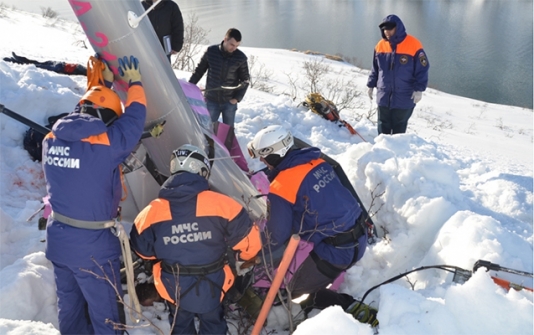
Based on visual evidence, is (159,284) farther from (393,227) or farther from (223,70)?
(223,70)

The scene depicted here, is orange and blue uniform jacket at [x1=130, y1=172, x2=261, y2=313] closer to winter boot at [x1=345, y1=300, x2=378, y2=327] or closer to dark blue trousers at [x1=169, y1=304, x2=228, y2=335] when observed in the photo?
dark blue trousers at [x1=169, y1=304, x2=228, y2=335]

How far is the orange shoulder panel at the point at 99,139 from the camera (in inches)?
112

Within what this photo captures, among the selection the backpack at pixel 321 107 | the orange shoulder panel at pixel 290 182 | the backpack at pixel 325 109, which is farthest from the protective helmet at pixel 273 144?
the backpack at pixel 321 107

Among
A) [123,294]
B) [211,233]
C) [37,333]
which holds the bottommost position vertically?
[123,294]

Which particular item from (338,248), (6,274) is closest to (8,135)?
(6,274)

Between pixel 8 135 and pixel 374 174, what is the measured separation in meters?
4.08

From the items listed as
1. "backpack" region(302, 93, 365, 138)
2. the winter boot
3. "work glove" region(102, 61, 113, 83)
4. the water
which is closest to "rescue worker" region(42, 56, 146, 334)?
"work glove" region(102, 61, 113, 83)

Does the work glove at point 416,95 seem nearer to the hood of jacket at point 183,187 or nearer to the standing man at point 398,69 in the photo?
the standing man at point 398,69

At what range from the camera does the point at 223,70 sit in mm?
5809

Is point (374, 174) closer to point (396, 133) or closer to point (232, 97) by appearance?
point (396, 133)

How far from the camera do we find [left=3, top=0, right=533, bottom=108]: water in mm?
26922

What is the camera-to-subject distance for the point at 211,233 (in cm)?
301

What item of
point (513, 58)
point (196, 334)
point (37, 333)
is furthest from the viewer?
point (513, 58)

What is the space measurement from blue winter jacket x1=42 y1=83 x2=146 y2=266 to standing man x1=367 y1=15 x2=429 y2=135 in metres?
4.14
